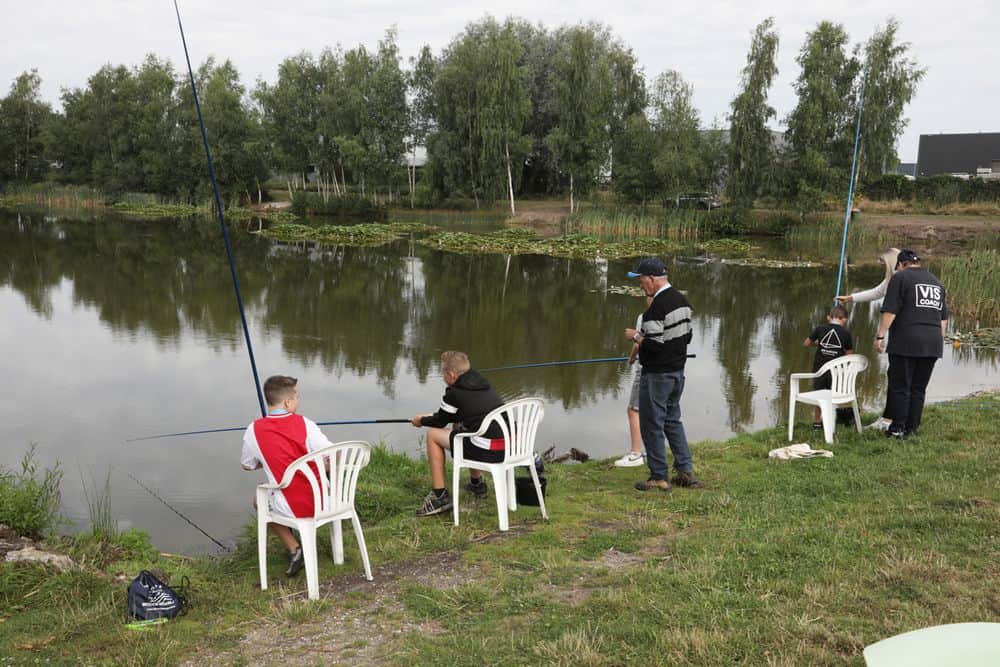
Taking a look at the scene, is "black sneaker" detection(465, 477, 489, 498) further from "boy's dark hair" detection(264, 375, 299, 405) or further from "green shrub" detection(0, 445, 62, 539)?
"green shrub" detection(0, 445, 62, 539)

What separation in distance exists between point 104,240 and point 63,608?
27.1 metres

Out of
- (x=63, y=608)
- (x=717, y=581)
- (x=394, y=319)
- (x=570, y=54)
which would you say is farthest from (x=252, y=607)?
(x=570, y=54)

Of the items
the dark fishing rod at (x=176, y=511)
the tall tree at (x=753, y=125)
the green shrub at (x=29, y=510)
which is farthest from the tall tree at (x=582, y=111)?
the green shrub at (x=29, y=510)

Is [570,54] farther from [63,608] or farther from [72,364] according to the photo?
[63,608]

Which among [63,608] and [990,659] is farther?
[63,608]

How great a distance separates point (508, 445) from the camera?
5.08 m

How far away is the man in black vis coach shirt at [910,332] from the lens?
6457mm

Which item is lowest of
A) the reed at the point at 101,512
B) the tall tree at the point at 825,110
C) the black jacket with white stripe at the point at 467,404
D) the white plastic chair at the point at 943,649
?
the reed at the point at 101,512

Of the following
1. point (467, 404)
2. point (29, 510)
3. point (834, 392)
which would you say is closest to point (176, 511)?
point (29, 510)

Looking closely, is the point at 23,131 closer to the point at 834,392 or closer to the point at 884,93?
the point at 884,93

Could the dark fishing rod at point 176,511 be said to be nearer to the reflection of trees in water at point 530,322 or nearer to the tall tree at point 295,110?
the reflection of trees in water at point 530,322

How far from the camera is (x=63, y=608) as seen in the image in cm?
392

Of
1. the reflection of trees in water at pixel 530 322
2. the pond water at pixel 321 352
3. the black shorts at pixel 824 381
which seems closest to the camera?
the black shorts at pixel 824 381

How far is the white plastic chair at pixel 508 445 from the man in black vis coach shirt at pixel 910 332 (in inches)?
120
